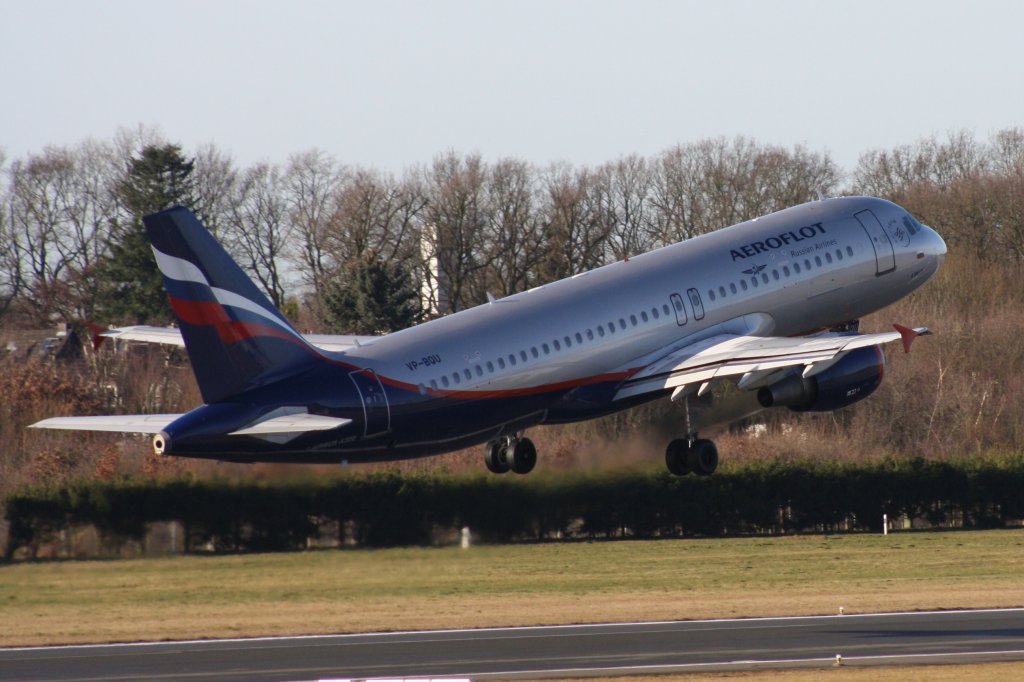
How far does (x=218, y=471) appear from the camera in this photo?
45656 millimetres

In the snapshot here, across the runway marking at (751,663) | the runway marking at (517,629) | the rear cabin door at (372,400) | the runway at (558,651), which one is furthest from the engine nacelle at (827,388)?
the rear cabin door at (372,400)

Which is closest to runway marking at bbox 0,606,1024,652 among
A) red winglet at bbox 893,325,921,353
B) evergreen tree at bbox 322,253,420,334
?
red winglet at bbox 893,325,921,353

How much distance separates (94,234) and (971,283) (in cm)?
6040

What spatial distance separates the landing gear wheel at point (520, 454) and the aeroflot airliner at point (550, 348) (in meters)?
0.04

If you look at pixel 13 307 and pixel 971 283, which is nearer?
pixel 971 283

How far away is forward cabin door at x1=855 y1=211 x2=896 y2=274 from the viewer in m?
53.2

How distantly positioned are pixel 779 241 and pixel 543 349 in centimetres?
896

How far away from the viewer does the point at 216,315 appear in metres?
41.2

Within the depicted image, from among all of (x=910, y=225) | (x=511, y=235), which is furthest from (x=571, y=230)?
(x=910, y=225)

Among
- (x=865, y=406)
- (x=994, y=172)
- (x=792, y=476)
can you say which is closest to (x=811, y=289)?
(x=792, y=476)

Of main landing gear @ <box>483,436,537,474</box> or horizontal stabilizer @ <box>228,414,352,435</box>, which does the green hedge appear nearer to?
main landing gear @ <box>483,436,537,474</box>

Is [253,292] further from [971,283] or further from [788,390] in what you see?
[971,283]

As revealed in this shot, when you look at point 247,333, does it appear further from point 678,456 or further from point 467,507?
point 678,456

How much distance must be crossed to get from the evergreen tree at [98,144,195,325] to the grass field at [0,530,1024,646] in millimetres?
53053
